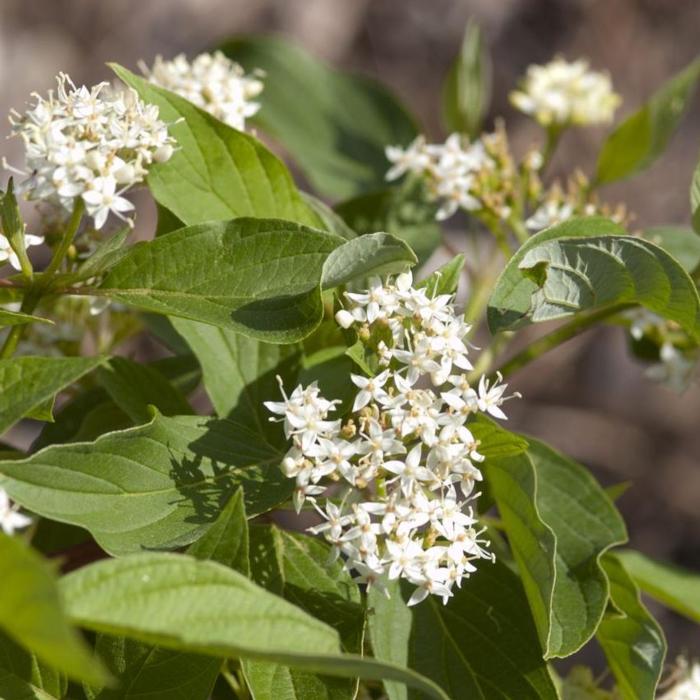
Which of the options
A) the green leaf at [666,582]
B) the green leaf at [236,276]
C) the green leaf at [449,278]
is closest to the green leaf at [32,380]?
the green leaf at [236,276]

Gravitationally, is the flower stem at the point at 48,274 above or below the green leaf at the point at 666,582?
above

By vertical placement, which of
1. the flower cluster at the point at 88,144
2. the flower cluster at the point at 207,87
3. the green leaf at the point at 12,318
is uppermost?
the flower cluster at the point at 207,87

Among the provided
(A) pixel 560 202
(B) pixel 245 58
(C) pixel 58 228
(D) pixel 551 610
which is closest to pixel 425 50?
(B) pixel 245 58

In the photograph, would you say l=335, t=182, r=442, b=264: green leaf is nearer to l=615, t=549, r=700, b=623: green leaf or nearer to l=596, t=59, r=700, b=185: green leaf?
l=596, t=59, r=700, b=185: green leaf

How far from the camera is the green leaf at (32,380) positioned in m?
0.87

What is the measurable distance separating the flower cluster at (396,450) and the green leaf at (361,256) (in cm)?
9

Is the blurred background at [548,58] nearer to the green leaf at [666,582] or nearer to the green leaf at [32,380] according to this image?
the green leaf at [666,582]

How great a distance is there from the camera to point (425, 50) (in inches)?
190

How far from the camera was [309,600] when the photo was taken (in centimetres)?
109

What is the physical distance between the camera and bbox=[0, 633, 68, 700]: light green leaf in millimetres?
999

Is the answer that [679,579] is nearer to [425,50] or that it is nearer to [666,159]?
[666,159]

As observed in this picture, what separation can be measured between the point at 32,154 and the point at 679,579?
48.2 inches

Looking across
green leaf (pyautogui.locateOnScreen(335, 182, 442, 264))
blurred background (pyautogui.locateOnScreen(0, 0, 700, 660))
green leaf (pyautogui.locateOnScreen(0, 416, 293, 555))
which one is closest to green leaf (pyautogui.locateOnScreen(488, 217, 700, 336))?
green leaf (pyautogui.locateOnScreen(0, 416, 293, 555))

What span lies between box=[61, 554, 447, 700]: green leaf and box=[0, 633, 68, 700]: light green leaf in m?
0.27
